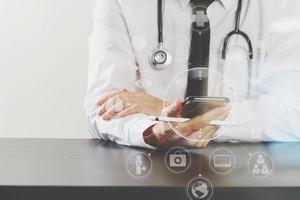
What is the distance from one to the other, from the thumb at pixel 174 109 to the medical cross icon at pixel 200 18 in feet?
0.34

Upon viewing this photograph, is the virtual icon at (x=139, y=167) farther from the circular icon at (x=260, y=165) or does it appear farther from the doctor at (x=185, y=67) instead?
the circular icon at (x=260, y=165)

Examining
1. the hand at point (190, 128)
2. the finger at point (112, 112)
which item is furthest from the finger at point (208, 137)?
the finger at point (112, 112)

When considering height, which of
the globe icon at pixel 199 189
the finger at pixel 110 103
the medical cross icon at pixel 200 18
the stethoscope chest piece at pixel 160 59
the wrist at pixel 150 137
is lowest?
the globe icon at pixel 199 189

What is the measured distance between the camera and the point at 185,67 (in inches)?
22.0

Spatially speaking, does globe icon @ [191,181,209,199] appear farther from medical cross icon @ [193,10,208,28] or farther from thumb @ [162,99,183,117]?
medical cross icon @ [193,10,208,28]

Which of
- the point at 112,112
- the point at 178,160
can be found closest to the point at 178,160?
the point at 178,160

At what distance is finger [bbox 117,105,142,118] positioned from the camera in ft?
1.85

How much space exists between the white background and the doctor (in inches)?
0.7

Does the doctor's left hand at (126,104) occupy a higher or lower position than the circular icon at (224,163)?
higher

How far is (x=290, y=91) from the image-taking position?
0.56 meters

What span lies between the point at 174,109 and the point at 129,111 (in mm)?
59

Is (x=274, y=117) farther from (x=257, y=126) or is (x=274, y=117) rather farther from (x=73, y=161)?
(x=73, y=161)

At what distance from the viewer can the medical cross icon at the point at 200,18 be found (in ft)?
1.87

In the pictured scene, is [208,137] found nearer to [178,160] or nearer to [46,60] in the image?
[178,160]
